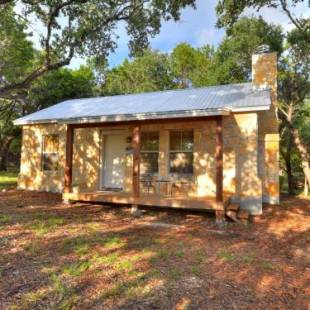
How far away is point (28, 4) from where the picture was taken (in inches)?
342

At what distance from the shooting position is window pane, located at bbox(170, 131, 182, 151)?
398 inches

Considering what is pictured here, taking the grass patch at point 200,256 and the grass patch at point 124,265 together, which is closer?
the grass patch at point 124,265

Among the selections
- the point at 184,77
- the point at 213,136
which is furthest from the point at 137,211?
the point at 184,77

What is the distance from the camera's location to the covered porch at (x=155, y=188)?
7.71m

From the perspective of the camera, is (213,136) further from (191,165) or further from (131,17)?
(131,17)

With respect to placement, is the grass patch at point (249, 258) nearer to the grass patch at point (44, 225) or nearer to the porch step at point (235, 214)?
the porch step at point (235, 214)

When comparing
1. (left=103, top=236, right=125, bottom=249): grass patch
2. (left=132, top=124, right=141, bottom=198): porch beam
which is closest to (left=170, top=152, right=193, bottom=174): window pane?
(left=132, top=124, right=141, bottom=198): porch beam

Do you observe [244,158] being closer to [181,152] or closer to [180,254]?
[181,152]

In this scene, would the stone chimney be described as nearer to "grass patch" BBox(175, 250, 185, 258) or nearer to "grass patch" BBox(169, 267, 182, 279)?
"grass patch" BBox(175, 250, 185, 258)

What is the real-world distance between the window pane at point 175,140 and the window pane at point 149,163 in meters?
0.65

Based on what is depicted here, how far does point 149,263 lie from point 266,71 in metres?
8.50

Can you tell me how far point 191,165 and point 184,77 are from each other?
24.2 m

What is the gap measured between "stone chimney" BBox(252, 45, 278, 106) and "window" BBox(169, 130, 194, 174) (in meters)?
3.14

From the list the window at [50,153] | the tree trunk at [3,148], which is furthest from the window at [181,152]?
the tree trunk at [3,148]
